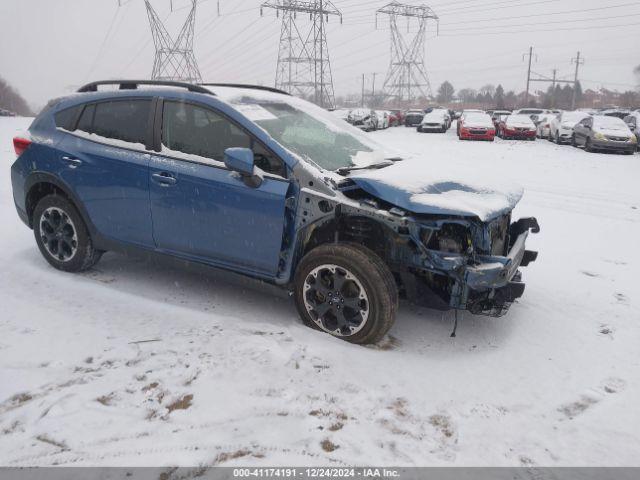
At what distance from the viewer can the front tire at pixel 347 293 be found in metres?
3.30

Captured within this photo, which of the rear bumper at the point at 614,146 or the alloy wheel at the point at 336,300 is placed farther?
the rear bumper at the point at 614,146

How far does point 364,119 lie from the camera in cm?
2945

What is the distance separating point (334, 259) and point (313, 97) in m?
34.2

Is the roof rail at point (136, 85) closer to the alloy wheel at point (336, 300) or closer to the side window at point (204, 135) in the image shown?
the side window at point (204, 135)

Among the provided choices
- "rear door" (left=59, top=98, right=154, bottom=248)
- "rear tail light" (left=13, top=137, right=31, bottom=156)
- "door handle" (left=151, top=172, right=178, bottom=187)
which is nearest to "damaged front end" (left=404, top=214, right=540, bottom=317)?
"door handle" (left=151, top=172, right=178, bottom=187)

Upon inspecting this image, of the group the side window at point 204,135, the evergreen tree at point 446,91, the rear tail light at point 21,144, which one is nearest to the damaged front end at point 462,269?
the side window at point 204,135

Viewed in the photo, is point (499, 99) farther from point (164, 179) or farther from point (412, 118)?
point (164, 179)

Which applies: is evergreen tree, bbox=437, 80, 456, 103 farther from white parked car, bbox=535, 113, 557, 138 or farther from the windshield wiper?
the windshield wiper

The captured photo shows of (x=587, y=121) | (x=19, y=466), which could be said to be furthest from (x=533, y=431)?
(x=587, y=121)

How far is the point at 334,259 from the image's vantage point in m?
3.36

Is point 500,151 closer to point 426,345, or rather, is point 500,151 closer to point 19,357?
point 426,345

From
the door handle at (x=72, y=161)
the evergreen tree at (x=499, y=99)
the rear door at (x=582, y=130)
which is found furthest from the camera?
the evergreen tree at (x=499, y=99)

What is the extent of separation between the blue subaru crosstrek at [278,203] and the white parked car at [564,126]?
58.1 feet

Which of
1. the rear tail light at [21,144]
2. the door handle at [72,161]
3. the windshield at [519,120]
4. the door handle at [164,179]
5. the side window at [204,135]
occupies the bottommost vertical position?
the door handle at [164,179]
